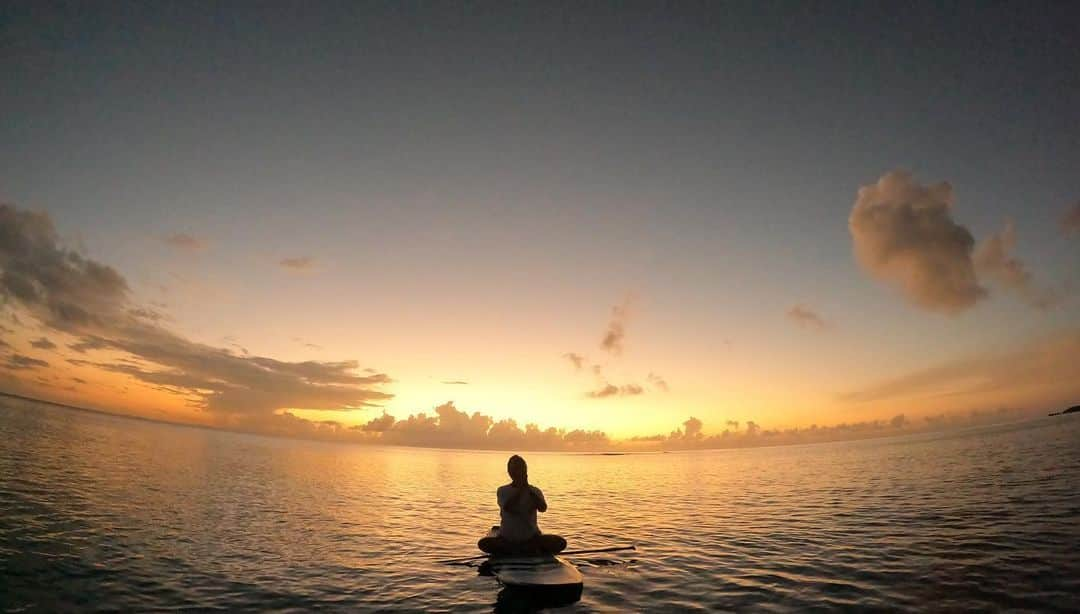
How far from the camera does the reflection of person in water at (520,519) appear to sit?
19.0 meters

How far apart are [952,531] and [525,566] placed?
2186 centimetres

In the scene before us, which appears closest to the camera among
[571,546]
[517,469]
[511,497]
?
[511,497]

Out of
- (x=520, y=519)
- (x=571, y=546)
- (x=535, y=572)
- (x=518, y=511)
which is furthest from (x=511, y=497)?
(x=571, y=546)

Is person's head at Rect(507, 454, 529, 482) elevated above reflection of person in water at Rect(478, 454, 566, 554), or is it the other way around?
person's head at Rect(507, 454, 529, 482)

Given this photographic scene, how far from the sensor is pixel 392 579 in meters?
18.9

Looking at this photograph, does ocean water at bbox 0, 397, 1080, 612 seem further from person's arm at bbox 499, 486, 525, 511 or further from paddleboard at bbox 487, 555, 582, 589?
person's arm at bbox 499, 486, 525, 511

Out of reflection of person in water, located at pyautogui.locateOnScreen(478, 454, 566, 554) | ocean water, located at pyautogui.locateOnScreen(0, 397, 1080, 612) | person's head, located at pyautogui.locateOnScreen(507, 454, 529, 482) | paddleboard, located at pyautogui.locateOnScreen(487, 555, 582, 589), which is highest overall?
person's head, located at pyautogui.locateOnScreen(507, 454, 529, 482)

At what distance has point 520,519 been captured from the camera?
19172mm

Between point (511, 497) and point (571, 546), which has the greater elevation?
→ point (511, 497)

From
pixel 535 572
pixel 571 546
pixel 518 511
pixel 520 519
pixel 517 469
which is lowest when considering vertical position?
pixel 571 546

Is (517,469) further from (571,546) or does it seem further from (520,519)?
(571,546)

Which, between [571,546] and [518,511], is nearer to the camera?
[518,511]

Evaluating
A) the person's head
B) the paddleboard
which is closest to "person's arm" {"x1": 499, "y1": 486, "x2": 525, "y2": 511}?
the person's head

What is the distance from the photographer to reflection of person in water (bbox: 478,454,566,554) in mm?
19031
